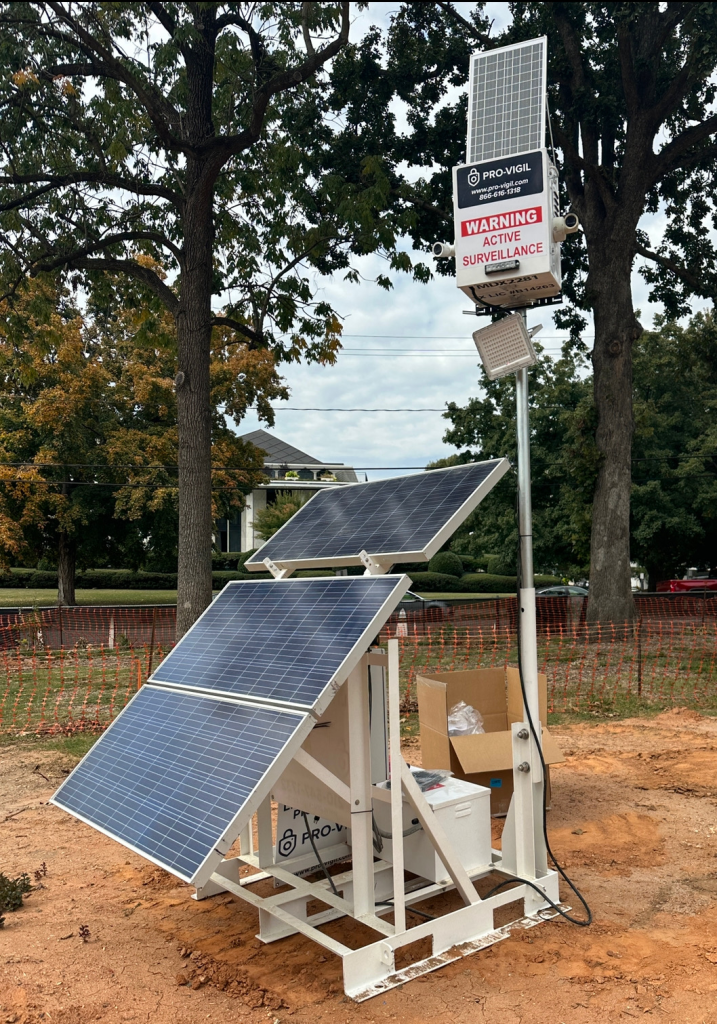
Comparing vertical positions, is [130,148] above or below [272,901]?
above

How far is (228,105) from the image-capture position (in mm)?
13227

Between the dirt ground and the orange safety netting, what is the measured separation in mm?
4851

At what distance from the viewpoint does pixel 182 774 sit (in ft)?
13.2

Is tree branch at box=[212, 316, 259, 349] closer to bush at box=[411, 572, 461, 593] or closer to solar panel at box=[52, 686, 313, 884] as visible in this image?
solar panel at box=[52, 686, 313, 884]

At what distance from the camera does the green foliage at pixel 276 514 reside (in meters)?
44.8

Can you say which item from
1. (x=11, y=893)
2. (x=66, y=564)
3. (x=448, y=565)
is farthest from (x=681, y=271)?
(x=448, y=565)

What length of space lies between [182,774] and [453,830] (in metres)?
1.72

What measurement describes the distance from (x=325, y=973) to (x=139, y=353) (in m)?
25.0

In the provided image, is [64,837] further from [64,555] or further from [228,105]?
[64,555]

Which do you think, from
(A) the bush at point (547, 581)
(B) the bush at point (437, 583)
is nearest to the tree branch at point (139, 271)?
(B) the bush at point (437, 583)

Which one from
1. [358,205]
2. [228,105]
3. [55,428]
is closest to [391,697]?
[358,205]

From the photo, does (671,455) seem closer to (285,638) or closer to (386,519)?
(386,519)

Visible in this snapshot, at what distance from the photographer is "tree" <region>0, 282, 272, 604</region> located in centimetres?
2488

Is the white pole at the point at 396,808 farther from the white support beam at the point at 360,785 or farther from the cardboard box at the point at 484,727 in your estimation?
the cardboard box at the point at 484,727
